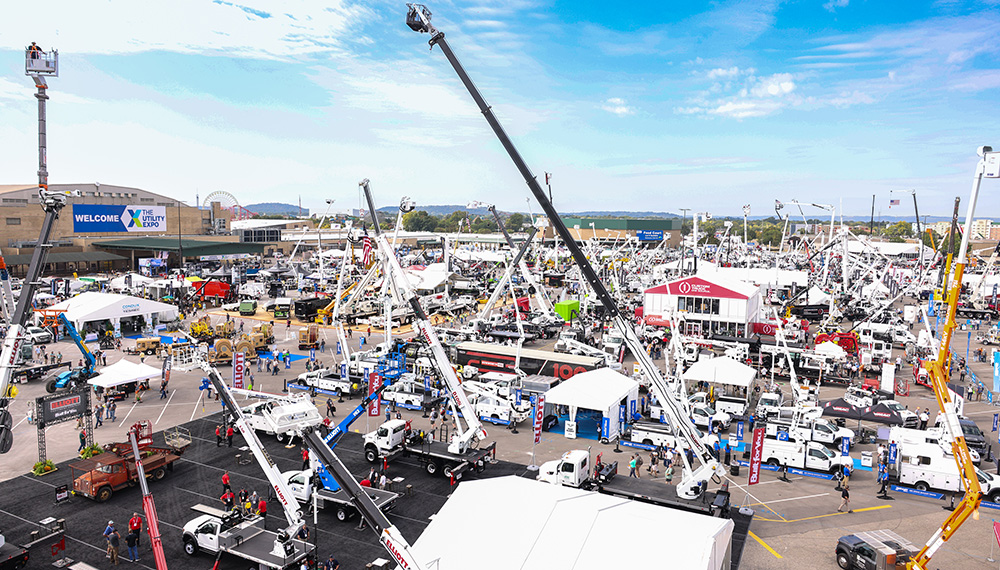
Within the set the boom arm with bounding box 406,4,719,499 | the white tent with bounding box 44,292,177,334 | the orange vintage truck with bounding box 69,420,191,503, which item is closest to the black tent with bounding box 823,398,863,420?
the boom arm with bounding box 406,4,719,499

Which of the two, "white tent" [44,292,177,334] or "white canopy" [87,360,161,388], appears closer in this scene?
"white canopy" [87,360,161,388]

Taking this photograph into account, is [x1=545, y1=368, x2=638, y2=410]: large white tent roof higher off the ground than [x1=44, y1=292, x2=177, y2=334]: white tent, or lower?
lower

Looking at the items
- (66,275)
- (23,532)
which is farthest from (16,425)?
(66,275)

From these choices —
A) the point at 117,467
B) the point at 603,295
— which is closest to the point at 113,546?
the point at 117,467

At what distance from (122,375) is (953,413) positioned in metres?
33.2

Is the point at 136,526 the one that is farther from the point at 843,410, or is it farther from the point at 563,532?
the point at 843,410

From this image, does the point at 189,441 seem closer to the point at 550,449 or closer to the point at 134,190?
the point at 550,449

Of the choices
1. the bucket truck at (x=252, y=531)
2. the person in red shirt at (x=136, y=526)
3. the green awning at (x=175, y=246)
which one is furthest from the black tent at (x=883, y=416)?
the green awning at (x=175, y=246)

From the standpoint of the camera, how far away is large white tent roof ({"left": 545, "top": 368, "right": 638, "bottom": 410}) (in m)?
25.6

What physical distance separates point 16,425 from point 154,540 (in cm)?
1966

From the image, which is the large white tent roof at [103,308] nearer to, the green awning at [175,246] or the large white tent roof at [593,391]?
the large white tent roof at [593,391]

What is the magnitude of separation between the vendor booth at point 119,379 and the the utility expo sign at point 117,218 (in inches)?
2634

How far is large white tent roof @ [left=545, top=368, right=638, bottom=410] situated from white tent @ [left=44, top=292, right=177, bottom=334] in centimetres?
3593

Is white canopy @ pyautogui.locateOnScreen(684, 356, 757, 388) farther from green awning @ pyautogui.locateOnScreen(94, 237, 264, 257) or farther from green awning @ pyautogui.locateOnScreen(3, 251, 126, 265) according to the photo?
green awning @ pyautogui.locateOnScreen(3, 251, 126, 265)
